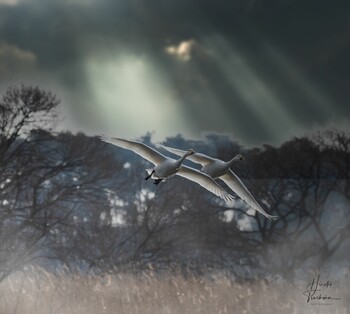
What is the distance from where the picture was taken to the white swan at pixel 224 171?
267 inches

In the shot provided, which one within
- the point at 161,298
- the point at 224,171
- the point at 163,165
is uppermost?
the point at 163,165

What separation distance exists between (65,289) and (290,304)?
4.52 meters

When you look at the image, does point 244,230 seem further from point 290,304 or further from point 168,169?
point 168,169

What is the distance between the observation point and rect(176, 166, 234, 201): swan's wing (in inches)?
290

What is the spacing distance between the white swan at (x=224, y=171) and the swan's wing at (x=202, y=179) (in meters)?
0.12

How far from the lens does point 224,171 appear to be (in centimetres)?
679

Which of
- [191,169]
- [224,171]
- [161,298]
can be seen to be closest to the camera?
[224,171]

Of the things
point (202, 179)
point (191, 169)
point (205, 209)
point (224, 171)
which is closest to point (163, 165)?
point (191, 169)

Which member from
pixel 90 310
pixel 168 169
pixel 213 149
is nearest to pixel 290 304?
pixel 90 310

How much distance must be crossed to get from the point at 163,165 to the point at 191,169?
402 mm

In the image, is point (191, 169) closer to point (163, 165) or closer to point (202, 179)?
point (163, 165)

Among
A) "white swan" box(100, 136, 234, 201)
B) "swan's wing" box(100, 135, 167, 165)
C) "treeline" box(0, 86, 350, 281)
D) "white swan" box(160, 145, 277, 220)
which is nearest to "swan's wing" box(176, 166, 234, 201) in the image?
"white swan" box(100, 136, 234, 201)

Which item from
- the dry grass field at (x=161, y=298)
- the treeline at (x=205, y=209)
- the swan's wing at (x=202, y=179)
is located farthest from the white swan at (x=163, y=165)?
the treeline at (x=205, y=209)

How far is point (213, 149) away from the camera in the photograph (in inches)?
1300
